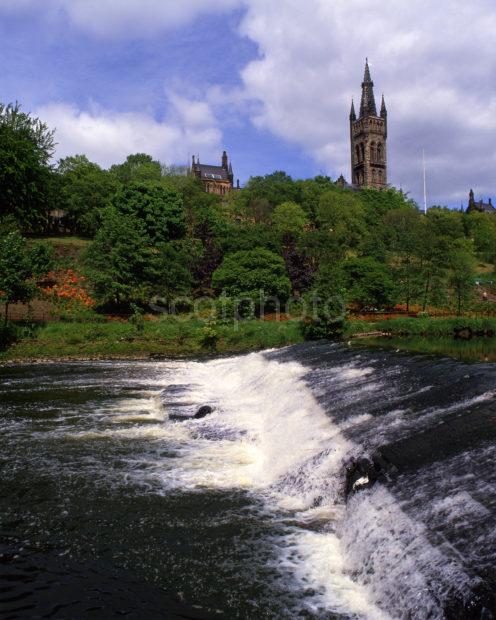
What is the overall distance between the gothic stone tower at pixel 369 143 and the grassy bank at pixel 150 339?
4106 inches

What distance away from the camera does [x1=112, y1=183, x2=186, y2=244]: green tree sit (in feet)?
163

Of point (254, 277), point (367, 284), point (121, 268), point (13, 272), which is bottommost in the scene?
point (367, 284)

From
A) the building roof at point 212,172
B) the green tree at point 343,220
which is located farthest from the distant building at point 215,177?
the green tree at point 343,220

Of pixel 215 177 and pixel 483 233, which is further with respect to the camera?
pixel 215 177

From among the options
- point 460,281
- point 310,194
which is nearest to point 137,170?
point 310,194

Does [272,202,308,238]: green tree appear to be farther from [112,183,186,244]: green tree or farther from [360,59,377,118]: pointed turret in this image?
[360,59,377,118]: pointed turret

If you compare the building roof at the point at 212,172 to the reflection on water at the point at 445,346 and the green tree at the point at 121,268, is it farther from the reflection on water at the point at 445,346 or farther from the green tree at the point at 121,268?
the reflection on water at the point at 445,346

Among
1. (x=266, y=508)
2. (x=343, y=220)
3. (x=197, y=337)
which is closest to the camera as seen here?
(x=266, y=508)

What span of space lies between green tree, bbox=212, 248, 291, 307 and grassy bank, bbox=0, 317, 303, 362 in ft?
16.7

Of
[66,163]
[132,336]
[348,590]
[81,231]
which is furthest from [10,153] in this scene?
[348,590]

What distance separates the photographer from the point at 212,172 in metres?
119

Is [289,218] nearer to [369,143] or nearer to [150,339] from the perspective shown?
[150,339]

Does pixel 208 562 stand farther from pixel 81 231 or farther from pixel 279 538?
pixel 81 231

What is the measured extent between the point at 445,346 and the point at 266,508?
70.9 ft
